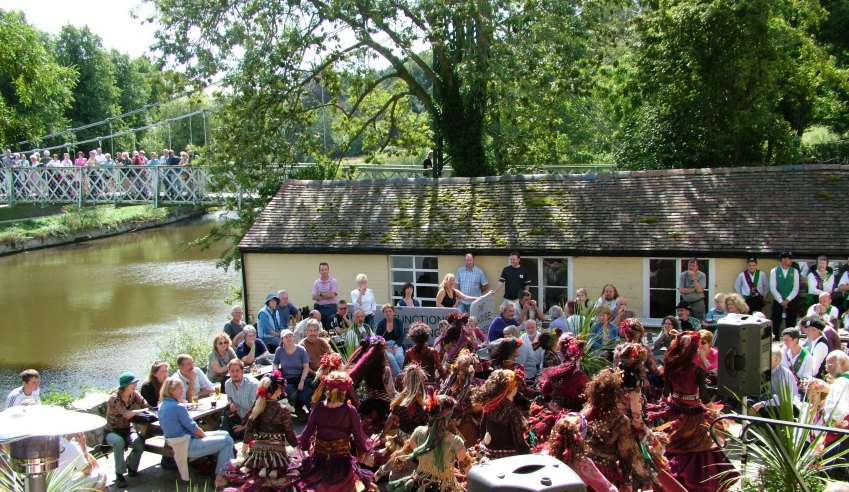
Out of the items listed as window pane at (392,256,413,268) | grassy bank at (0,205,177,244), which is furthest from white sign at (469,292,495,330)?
grassy bank at (0,205,177,244)

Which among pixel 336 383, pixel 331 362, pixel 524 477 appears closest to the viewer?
pixel 524 477

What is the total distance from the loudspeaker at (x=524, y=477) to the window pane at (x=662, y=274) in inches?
438

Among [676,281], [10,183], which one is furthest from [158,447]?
[10,183]

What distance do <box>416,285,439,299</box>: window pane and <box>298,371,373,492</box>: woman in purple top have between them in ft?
28.5

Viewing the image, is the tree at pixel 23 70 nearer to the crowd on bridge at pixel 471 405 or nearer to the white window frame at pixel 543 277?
the crowd on bridge at pixel 471 405

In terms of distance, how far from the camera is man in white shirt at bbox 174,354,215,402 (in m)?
9.89

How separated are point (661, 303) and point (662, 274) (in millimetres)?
514

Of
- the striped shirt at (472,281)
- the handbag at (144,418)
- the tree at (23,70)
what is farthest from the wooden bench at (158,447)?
the tree at (23,70)

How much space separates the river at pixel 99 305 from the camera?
22.4 metres

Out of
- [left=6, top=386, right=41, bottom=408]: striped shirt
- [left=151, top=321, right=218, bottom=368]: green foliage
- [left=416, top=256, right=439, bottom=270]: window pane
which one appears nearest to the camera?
[left=6, top=386, right=41, bottom=408]: striped shirt

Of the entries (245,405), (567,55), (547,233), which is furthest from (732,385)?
(567,55)

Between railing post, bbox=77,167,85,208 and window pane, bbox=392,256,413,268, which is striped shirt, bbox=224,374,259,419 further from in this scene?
railing post, bbox=77,167,85,208

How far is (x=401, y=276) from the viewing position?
657 inches

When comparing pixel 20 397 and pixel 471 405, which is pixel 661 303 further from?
pixel 20 397
